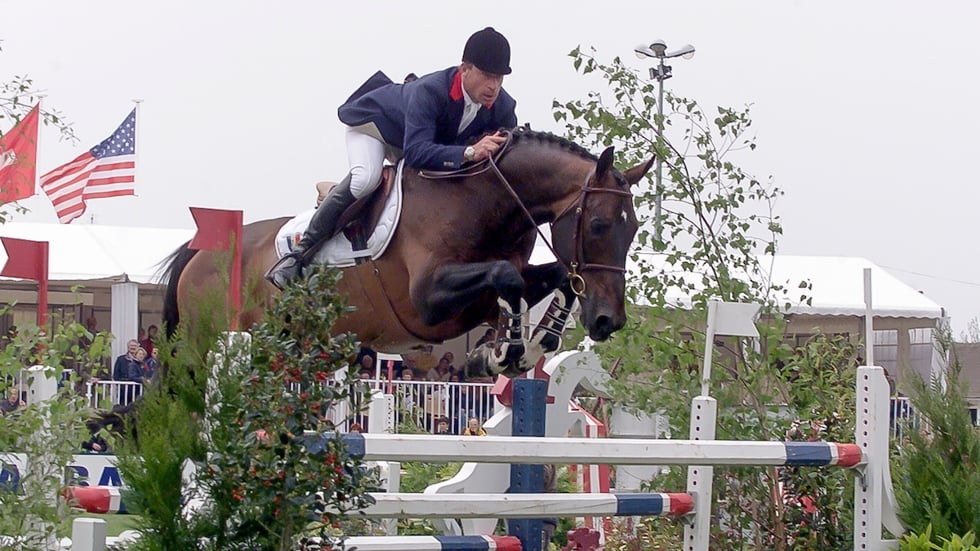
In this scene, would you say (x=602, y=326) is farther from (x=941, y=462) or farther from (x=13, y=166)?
(x=13, y=166)

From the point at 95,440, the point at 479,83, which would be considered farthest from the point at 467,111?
the point at 95,440

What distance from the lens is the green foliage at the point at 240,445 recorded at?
2145 millimetres

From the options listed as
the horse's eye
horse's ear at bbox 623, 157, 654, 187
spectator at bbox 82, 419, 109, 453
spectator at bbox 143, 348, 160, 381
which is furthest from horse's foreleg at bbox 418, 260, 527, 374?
spectator at bbox 82, 419, 109, 453

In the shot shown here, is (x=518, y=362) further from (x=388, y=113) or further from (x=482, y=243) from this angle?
(x=388, y=113)

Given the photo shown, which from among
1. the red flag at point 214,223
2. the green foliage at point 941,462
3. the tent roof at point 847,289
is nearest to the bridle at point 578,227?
the red flag at point 214,223

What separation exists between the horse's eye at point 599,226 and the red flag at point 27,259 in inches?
60.2

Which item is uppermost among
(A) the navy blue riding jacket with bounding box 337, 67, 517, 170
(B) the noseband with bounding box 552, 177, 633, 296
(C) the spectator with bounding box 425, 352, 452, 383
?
(A) the navy blue riding jacket with bounding box 337, 67, 517, 170

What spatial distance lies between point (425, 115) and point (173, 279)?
4.99ft

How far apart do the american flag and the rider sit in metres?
7.50

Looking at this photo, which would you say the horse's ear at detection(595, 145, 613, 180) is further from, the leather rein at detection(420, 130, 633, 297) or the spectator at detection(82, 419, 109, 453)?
the spectator at detection(82, 419, 109, 453)

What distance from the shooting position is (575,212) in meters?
3.77

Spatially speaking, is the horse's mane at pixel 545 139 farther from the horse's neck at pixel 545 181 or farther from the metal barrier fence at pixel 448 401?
the metal barrier fence at pixel 448 401

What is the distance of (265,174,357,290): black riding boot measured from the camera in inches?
158

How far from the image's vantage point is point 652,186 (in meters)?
4.76
